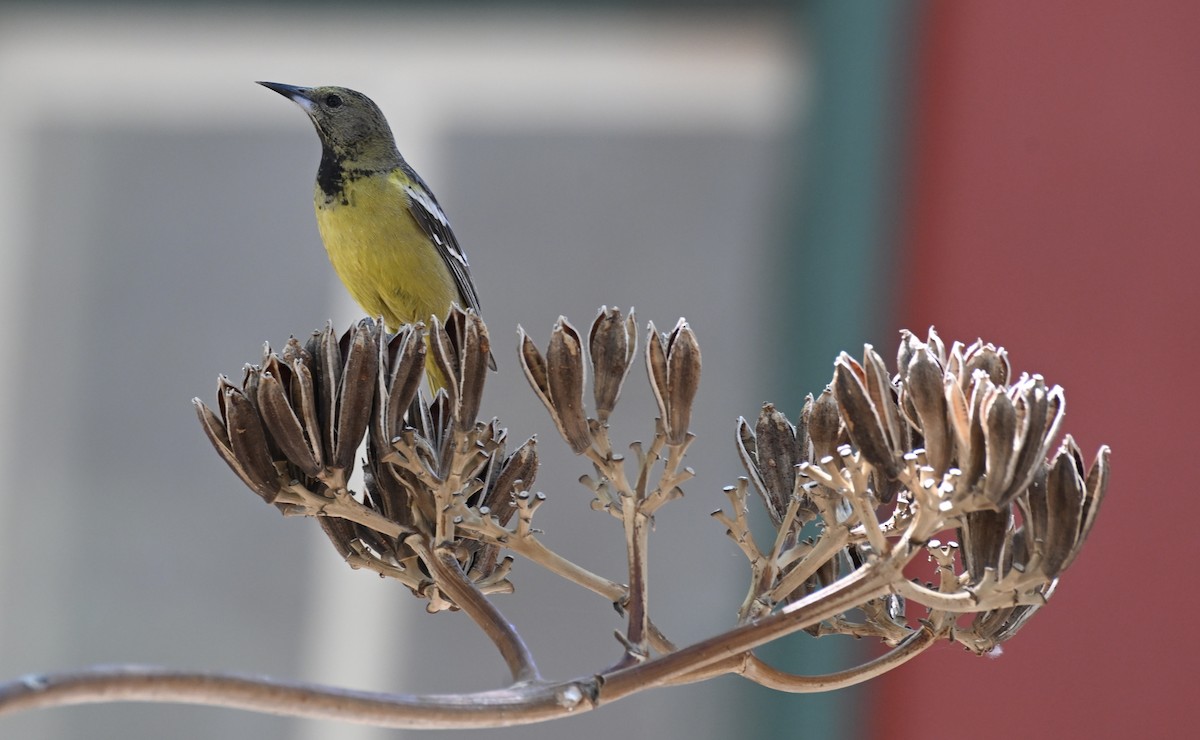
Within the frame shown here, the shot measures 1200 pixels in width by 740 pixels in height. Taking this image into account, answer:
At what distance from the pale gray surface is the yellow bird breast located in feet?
4.28

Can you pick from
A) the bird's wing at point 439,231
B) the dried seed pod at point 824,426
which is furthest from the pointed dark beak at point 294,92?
Answer: the dried seed pod at point 824,426

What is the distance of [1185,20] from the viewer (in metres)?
2.27

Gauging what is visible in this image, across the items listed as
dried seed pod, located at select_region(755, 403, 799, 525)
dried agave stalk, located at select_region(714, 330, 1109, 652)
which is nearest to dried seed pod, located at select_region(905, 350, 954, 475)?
dried agave stalk, located at select_region(714, 330, 1109, 652)

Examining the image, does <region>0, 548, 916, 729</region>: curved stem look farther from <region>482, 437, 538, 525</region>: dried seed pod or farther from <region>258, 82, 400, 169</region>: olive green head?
<region>258, 82, 400, 169</region>: olive green head

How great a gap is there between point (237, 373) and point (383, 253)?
5.67 feet

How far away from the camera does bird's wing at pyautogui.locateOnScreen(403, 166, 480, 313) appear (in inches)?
48.1

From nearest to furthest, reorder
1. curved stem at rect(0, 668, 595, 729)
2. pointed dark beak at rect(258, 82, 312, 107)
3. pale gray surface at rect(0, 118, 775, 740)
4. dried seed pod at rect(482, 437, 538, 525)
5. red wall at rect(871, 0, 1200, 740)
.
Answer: curved stem at rect(0, 668, 595, 729) < dried seed pod at rect(482, 437, 538, 525) < pointed dark beak at rect(258, 82, 312, 107) < red wall at rect(871, 0, 1200, 740) < pale gray surface at rect(0, 118, 775, 740)

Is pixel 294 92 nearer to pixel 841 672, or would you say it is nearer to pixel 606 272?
pixel 841 672

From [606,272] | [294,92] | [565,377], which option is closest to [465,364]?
[565,377]

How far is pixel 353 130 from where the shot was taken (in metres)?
1.16

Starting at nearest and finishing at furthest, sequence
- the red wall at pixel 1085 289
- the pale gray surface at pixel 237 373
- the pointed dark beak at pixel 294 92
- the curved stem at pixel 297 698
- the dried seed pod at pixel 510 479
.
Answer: the curved stem at pixel 297 698 < the dried seed pod at pixel 510 479 < the pointed dark beak at pixel 294 92 < the red wall at pixel 1085 289 < the pale gray surface at pixel 237 373

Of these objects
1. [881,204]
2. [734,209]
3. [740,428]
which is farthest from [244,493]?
[740,428]

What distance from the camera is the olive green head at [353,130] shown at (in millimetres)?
1088

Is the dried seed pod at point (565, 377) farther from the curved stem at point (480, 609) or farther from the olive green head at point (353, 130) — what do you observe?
the olive green head at point (353, 130)
